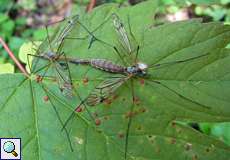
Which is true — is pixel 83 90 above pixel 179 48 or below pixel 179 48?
below

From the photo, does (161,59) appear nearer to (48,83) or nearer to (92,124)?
(92,124)

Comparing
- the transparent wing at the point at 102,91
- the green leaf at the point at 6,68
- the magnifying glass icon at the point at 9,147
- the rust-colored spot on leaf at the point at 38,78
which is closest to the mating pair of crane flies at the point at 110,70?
the transparent wing at the point at 102,91

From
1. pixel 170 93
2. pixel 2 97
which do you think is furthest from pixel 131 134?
pixel 2 97

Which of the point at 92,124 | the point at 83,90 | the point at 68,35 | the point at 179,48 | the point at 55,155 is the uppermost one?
the point at 68,35

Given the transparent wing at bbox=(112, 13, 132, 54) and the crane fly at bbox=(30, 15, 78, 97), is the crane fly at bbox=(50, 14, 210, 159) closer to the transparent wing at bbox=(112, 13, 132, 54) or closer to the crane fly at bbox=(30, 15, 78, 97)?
the transparent wing at bbox=(112, 13, 132, 54)

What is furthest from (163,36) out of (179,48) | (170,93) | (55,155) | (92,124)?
(55,155)

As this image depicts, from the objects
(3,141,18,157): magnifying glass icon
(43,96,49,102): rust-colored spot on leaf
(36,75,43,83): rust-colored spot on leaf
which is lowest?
(3,141,18,157): magnifying glass icon

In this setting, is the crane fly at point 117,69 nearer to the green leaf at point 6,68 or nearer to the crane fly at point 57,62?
the crane fly at point 57,62

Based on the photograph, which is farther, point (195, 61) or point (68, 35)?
point (68, 35)

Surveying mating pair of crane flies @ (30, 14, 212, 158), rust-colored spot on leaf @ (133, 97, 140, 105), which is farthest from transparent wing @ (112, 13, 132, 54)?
rust-colored spot on leaf @ (133, 97, 140, 105)
